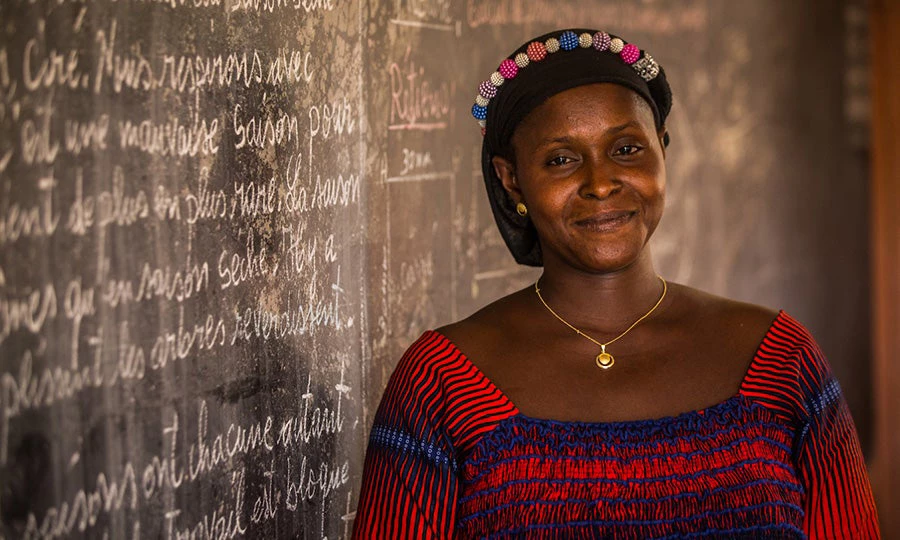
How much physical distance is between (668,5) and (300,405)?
7.43 feet

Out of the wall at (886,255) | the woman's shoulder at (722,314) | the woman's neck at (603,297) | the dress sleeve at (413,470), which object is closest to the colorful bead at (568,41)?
the woman's neck at (603,297)

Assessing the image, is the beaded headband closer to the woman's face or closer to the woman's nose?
the woman's face

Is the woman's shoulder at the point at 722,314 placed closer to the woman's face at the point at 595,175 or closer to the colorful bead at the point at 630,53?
the woman's face at the point at 595,175

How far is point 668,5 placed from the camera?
3691mm

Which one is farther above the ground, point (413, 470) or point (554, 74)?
point (554, 74)

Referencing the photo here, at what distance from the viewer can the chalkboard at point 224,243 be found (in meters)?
1.44

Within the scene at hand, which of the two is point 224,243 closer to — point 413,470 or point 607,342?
point 413,470

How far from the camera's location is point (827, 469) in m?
1.85

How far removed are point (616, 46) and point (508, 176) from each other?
1.00ft

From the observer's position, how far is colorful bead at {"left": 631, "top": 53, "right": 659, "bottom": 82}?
6.44 ft

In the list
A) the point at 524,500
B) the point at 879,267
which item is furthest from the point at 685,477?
the point at 879,267

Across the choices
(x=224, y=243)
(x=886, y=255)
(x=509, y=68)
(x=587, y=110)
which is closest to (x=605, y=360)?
(x=587, y=110)

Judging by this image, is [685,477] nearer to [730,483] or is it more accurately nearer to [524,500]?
[730,483]

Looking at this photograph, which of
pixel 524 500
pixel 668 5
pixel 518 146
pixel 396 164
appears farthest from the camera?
pixel 668 5
